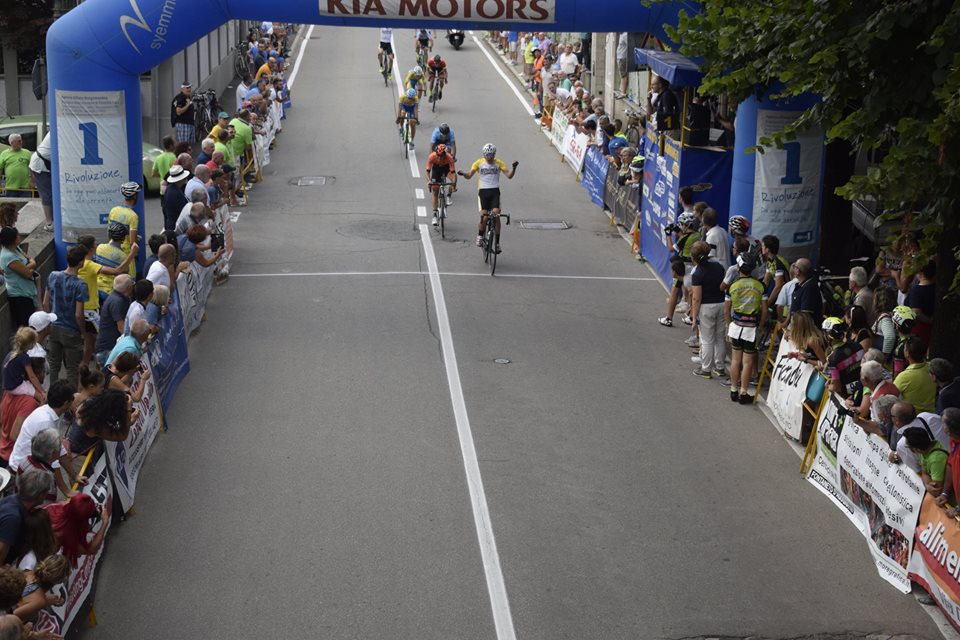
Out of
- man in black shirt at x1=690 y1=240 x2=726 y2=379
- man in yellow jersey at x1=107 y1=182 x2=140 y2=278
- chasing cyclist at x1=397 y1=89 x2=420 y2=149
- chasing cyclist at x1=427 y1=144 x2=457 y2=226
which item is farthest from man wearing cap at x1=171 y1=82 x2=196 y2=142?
man in black shirt at x1=690 y1=240 x2=726 y2=379

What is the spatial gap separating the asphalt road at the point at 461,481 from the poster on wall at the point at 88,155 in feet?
6.49

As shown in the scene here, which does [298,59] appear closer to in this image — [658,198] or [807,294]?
[658,198]

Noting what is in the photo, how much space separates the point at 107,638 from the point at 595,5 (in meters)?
10.4

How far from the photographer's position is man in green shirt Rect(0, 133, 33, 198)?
61.8ft

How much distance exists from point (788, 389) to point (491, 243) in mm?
6795

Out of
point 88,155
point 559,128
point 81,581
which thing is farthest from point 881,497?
point 559,128

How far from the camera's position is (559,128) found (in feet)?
96.8

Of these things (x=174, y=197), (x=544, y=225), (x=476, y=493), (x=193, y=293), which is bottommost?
(x=476, y=493)

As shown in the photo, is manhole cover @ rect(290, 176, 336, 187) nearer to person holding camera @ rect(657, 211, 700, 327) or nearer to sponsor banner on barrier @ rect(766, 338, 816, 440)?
person holding camera @ rect(657, 211, 700, 327)

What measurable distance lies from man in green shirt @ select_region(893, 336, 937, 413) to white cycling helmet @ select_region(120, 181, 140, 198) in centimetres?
946

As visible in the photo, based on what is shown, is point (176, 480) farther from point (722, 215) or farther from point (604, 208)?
point (604, 208)

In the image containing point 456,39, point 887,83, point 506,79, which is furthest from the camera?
point 456,39

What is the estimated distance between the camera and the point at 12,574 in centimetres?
661

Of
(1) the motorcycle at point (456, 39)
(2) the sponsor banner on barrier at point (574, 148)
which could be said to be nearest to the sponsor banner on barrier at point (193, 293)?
(2) the sponsor banner on barrier at point (574, 148)
